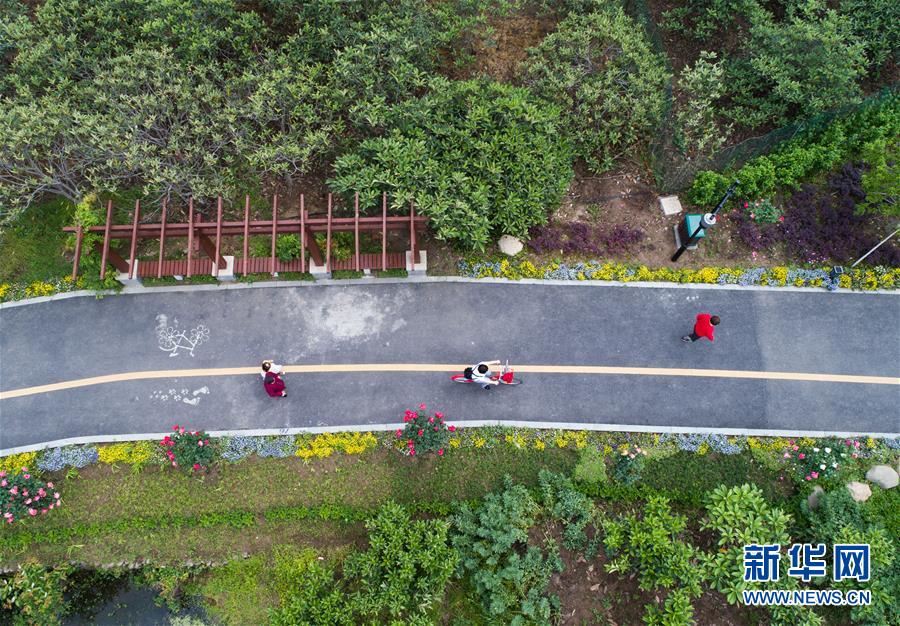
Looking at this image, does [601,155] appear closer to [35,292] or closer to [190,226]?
[190,226]

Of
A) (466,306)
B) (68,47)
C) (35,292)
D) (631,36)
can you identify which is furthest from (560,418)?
(68,47)

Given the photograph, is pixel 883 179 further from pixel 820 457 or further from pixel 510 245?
pixel 510 245

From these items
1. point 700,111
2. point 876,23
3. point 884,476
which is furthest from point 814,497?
point 876,23

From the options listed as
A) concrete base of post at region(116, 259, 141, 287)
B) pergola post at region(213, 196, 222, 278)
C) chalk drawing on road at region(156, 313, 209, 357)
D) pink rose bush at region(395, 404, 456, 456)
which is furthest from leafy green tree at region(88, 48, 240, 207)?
pink rose bush at region(395, 404, 456, 456)

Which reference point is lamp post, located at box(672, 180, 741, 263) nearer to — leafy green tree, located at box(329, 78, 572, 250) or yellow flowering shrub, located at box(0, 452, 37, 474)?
leafy green tree, located at box(329, 78, 572, 250)

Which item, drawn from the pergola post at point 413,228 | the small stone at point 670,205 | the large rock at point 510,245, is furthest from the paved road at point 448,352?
the small stone at point 670,205
